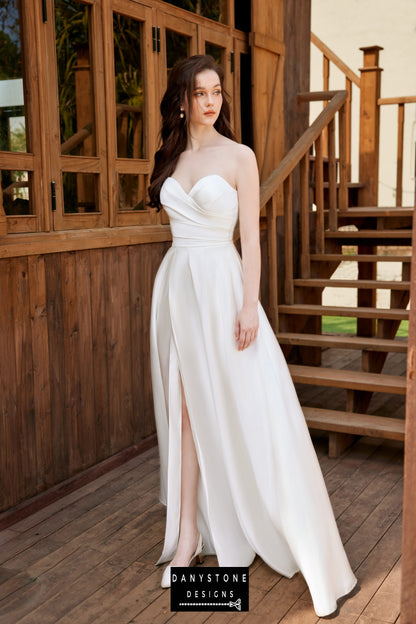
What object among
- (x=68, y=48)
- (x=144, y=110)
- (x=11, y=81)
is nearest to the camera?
(x=11, y=81)

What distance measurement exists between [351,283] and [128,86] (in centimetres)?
192

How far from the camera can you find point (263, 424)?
248cm

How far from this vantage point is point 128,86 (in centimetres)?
377

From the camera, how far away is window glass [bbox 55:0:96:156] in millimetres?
3291

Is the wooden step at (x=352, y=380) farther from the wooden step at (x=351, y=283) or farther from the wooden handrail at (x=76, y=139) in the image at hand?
the wooden handrail at (x=76, y=139)

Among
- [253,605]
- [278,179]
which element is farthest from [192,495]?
[278,179]

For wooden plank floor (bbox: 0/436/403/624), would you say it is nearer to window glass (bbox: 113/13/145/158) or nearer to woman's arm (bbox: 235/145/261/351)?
woman's arm (bbox: 235/145/261/351)

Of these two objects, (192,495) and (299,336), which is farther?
(299,336)

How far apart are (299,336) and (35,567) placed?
2268mm

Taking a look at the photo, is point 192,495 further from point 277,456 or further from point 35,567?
point 35,567

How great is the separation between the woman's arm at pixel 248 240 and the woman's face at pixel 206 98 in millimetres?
151

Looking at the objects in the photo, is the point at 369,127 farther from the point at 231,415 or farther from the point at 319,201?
the point at 231,415

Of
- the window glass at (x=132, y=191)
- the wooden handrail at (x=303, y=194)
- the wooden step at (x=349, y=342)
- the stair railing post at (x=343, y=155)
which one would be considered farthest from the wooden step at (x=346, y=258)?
the window glass at (x=132, y=191)

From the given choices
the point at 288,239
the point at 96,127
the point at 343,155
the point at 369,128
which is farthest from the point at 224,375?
the point at 369,128
